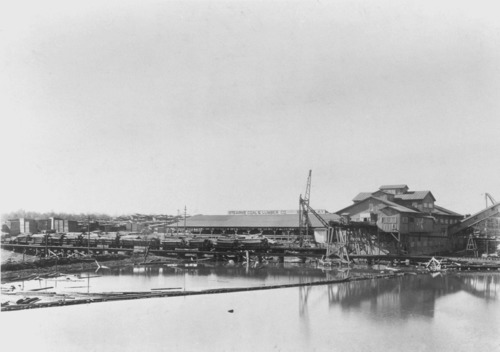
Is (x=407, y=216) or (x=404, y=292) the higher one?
(x=407, y=216)

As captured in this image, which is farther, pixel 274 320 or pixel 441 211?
pixel 441 211

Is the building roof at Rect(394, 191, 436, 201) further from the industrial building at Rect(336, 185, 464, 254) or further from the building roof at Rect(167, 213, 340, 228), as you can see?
the building roof at Rect(167, 213, 340, 228)

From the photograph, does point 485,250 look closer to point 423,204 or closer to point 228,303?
point 423,204

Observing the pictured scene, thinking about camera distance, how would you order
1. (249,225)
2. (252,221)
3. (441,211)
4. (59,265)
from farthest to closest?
(252,221), (249,225), (441,211), (59,265)

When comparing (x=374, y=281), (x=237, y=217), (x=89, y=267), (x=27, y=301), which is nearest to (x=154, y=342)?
(x=27, y=301)

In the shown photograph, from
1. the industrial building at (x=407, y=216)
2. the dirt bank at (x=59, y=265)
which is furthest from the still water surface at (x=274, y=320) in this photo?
the industrial building at (x=407, y=216)

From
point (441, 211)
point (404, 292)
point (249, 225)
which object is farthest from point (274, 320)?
point (441, 211)

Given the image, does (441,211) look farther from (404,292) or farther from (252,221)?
(404,292)

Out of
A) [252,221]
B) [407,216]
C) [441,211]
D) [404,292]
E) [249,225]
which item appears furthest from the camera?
[252,221]
